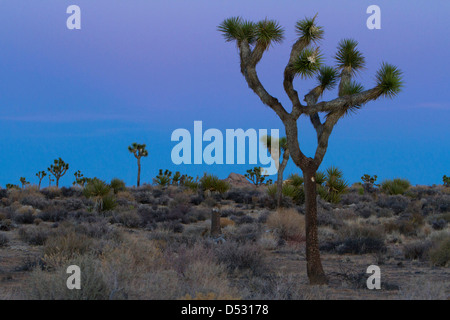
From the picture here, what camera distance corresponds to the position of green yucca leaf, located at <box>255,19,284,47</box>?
1240 centimetres

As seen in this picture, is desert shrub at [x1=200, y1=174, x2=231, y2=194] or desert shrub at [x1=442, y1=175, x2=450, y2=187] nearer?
desert shrub at [x1=200, y1=174, x2=231, y2=194]

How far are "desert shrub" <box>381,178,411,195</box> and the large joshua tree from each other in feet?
99.5

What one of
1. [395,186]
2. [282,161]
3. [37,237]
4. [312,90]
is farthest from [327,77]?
[395,186]

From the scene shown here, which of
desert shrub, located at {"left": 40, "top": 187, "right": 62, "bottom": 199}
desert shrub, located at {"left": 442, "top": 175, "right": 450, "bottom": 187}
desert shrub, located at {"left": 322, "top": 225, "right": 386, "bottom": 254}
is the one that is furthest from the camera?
desert shrub, located at {"left": 442, "top": 175, "right": 450, "bottom": 187}

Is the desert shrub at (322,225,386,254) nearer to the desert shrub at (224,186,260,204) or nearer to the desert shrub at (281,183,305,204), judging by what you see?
the desert shrub at (281,183,305,204)

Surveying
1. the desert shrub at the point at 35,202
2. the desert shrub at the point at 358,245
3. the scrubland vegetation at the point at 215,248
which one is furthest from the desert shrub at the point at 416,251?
the desert shrub at the point at 35,202

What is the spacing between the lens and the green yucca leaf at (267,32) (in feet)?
40.7

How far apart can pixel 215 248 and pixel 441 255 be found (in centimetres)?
618

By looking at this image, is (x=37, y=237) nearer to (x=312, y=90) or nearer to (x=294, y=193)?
(x=312, y=90)

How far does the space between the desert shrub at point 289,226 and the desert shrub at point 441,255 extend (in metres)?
6.21

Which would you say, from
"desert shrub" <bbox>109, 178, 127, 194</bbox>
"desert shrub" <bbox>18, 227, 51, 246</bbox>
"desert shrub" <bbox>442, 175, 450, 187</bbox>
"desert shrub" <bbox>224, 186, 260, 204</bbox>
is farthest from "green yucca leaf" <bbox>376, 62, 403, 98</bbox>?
"desert shrub" <bbox>442, 175, 450, 187</bbox>

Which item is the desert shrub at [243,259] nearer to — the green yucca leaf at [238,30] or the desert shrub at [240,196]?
the green yucca leaf at [238,30]
